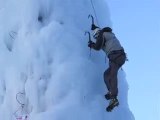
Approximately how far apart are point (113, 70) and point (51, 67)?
88 centimetres

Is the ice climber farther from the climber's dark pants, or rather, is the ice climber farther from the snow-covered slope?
the snow-covered slope

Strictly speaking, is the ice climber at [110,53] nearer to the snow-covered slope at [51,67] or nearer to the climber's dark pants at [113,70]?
the climber's dark pants at [113,70]

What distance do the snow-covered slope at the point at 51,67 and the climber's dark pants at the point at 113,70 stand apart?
277mm

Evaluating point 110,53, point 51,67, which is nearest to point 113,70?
point 110,53

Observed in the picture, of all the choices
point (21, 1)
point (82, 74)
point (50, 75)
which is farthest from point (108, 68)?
point (21, 1)

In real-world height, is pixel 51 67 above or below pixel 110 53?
below

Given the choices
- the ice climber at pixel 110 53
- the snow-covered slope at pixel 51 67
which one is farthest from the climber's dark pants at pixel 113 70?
the snow-covered slope at pixel 51 67

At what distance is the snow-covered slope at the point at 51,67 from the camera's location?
6207 mm

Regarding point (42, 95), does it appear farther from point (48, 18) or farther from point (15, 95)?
point (48, 18)

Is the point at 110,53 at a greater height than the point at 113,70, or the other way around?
the point at 110,53

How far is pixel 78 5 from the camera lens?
7.07 metres

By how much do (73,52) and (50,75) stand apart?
1.61 ft

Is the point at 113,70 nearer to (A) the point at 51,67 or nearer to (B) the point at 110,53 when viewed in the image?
(B) the point at 110,53

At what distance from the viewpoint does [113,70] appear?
20.7ft
